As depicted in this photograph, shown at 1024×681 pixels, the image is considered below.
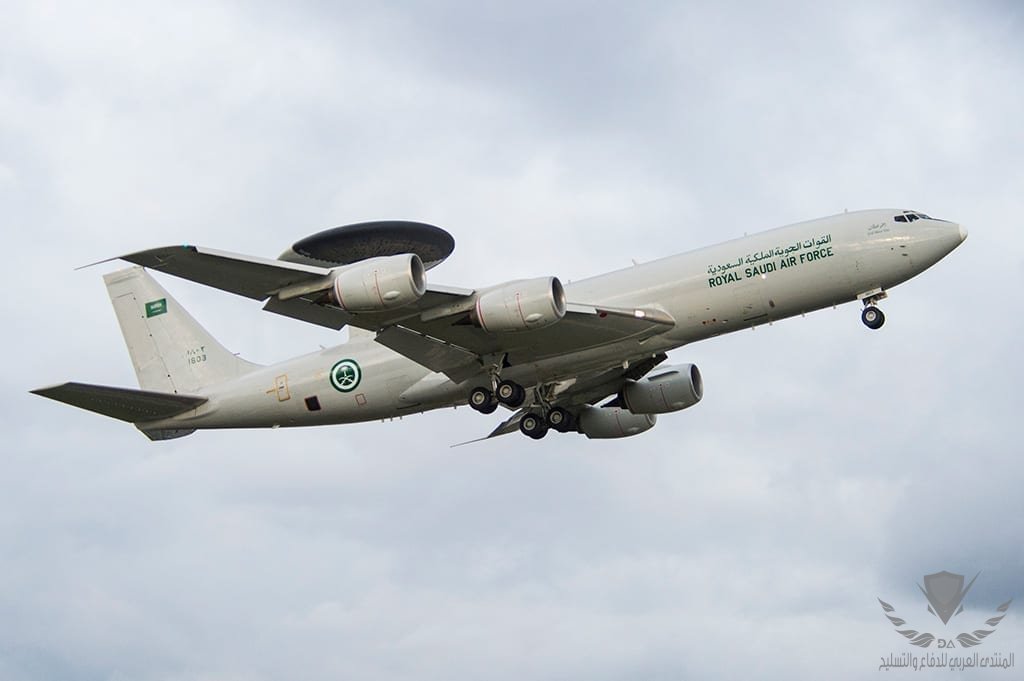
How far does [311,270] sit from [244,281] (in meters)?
1.83

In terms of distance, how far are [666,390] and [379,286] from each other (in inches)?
497

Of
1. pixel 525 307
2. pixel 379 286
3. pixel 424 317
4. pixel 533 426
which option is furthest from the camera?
pixel 533 426

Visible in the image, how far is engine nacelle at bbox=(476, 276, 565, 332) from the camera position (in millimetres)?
34406

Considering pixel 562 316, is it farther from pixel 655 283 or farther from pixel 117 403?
pixel 117 403

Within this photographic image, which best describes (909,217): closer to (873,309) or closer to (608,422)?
(873,309)

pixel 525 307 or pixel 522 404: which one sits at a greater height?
pixel 525 307

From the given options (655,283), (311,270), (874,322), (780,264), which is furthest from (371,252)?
(874,322)

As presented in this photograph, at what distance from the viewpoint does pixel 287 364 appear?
41.0 m

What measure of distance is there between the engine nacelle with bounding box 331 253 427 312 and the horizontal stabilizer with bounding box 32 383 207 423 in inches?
380

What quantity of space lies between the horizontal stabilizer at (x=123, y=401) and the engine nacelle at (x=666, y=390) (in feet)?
47.9

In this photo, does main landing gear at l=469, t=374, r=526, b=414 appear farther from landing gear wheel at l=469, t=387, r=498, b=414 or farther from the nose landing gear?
the nose landing gear

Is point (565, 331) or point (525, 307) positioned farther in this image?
point (565, 331)

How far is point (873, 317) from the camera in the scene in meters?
36.2

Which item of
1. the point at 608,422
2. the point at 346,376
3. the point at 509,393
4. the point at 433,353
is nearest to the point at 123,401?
the point at 346,376
